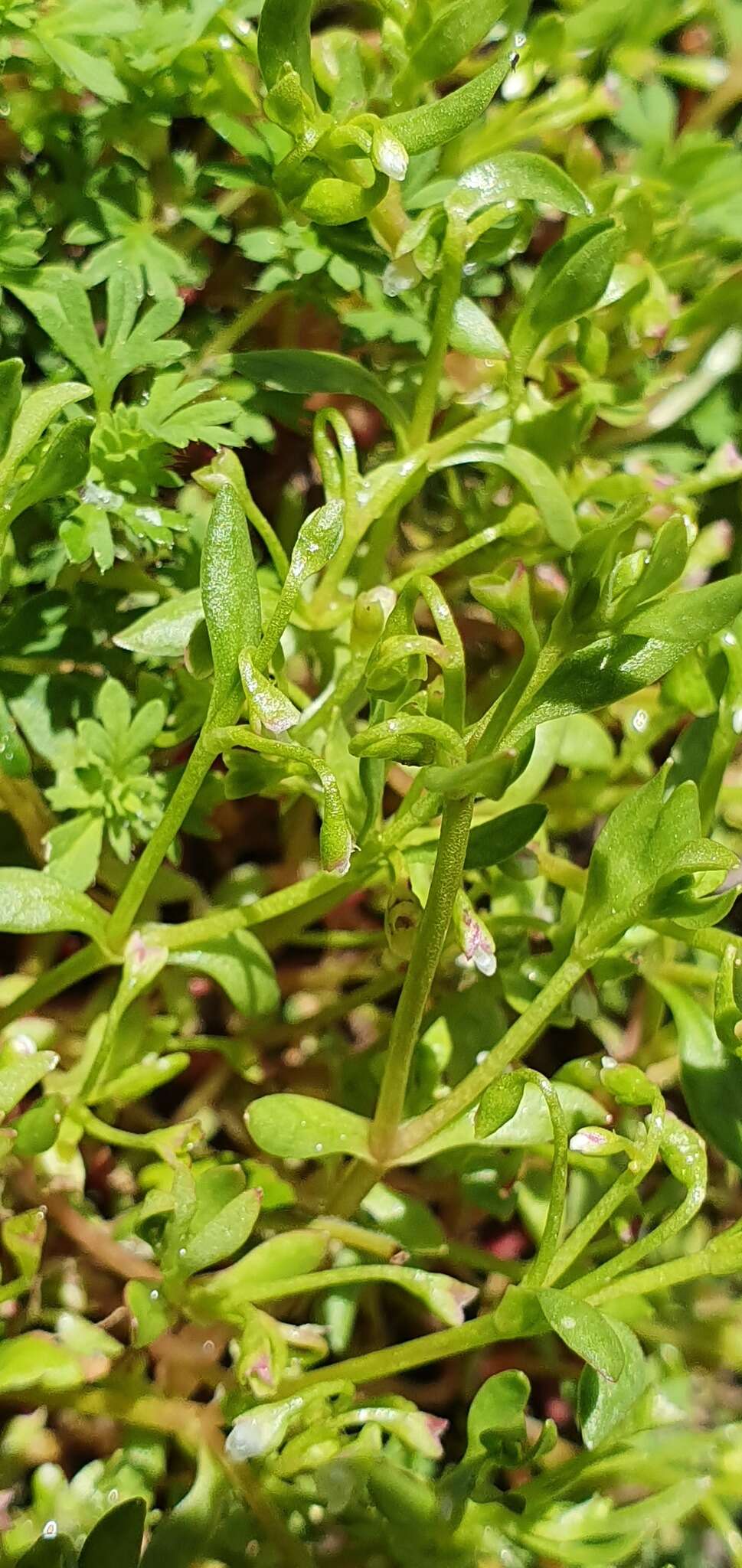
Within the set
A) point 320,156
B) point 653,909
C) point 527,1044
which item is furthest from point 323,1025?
point 320,156

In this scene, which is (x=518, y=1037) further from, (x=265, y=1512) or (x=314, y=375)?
(x=314, y=375)

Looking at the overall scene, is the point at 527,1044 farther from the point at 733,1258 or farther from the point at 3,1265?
the point at 3,1265

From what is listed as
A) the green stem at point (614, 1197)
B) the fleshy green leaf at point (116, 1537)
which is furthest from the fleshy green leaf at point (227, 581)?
the fleshy green leaf at point (116, 1537)

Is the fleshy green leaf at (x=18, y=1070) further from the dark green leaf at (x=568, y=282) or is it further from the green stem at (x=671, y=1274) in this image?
the dark green leaf at (x=568, y=282)

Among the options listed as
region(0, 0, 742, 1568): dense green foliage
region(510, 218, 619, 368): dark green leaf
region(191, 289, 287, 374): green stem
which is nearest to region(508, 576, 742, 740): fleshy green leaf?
region(0, 0, 742, 1568): dense green foliage

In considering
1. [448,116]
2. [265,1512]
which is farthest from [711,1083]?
[448,116]

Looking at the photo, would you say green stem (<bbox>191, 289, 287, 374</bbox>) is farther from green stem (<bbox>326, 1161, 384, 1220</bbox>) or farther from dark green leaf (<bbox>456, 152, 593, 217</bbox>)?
green stem (<bbox>326, 1161, 384, 1220</bbox>)
